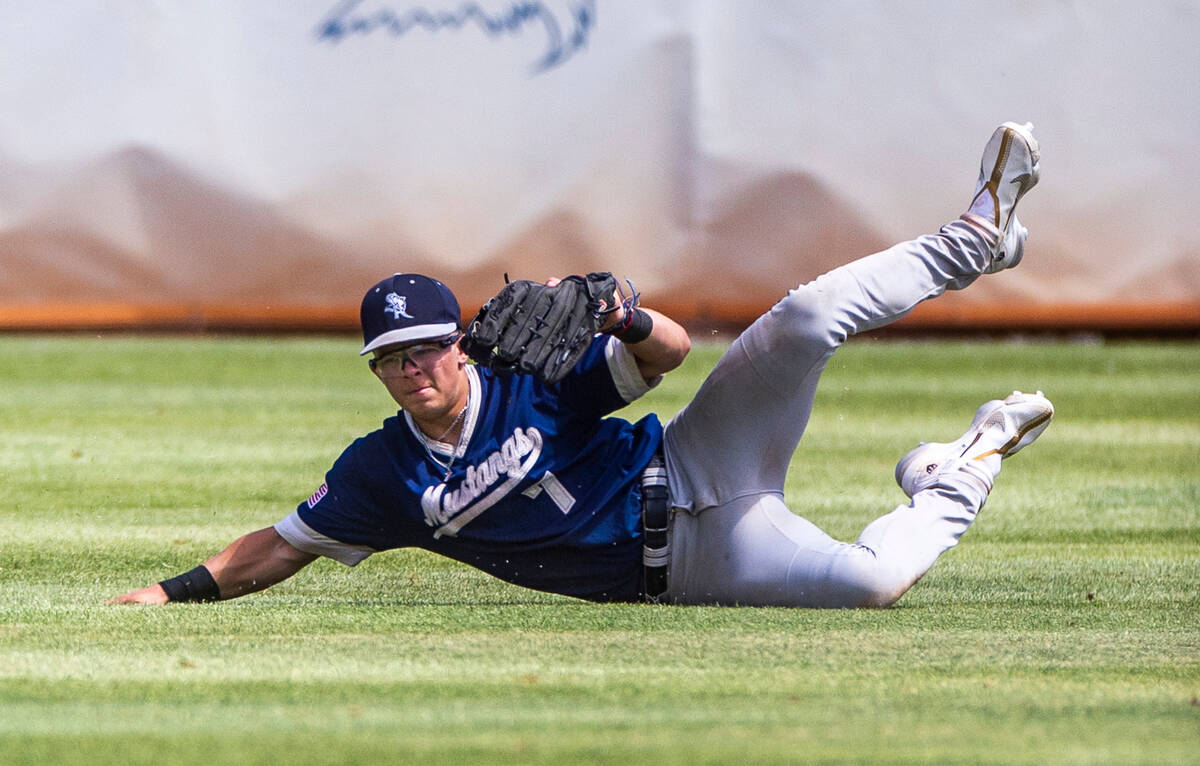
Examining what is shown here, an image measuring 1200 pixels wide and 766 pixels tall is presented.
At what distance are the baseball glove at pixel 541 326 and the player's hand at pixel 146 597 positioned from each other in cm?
110

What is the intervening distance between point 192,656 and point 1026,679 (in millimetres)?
1803

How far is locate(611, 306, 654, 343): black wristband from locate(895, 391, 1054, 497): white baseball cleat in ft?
3.26

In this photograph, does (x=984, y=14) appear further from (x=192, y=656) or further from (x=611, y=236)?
(x=192, y=656)

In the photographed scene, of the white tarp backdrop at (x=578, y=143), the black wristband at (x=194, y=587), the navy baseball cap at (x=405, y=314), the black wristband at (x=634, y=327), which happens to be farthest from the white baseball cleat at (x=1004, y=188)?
the white tarp backdrop at (x=578, y=143)

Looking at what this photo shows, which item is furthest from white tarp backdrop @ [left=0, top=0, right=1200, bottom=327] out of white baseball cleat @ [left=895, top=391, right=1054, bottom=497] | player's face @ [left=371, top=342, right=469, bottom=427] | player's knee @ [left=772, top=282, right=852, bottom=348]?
player's face @ [left=371, top=342, right=469, bottom=427]

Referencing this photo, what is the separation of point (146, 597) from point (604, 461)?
129 cm

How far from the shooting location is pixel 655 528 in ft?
15.7

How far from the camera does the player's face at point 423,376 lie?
14.9 ft

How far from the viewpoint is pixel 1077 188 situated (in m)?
13.2

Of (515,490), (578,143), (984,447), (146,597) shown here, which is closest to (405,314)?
(515,490)

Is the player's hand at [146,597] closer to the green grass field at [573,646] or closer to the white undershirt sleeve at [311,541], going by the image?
the green grass field at [573,646]

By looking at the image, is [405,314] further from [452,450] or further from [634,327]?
[634,327]

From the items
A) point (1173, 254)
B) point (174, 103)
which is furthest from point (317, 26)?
point (1173, 254)

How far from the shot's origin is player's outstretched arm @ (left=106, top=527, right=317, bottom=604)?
488 cm
